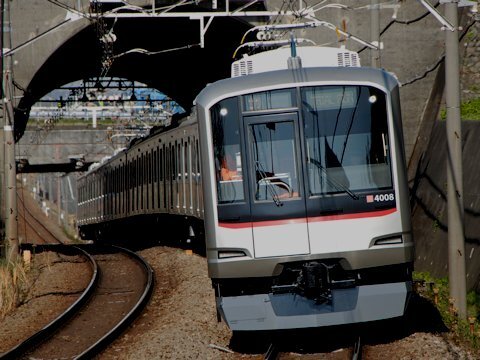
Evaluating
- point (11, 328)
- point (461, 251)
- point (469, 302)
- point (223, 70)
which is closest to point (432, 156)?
point (469, 302)

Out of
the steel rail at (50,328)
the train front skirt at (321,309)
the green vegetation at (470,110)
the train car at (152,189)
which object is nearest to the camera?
the train front skirt at (321,309)

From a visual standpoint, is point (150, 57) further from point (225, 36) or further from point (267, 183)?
point (267, 183)

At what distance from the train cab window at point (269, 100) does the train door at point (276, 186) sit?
0.37ft

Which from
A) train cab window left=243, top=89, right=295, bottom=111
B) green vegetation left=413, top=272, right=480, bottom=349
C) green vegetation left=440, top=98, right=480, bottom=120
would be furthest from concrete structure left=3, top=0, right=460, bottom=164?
train cab window left=243, top=89, right=295, bottom=111

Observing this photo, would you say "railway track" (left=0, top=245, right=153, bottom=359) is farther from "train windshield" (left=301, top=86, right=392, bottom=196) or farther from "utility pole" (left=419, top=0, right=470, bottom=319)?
"utility pole" (left=419, top=0, right=470, bottom=319)

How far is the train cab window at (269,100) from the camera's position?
10.4 m

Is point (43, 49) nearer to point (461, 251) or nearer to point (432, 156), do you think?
point (432, 156)

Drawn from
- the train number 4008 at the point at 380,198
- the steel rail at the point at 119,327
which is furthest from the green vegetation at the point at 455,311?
the steel rail at the point at 119,327

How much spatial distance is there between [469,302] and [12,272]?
849 cm

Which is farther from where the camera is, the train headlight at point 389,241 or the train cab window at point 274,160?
the train cab window at point 274,160

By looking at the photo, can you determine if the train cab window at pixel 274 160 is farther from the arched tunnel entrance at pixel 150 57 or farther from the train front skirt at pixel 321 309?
the arched tunnel entrance at pixel 150 57

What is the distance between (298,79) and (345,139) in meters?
0.85

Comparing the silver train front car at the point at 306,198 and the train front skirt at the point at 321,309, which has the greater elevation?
the silver train front car at the point at 306,198

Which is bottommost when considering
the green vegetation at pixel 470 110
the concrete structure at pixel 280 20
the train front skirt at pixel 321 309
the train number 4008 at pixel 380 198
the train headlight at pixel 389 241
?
the train front skirt at pixel 321 309
